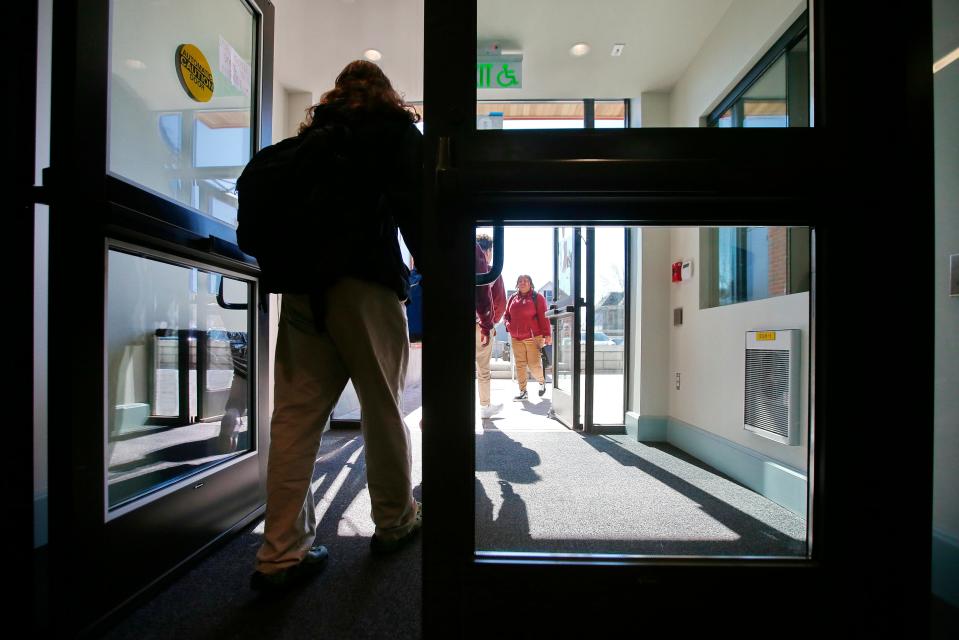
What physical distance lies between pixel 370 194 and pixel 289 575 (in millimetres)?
1004

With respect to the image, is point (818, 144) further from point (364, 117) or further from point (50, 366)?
point (50, 366)

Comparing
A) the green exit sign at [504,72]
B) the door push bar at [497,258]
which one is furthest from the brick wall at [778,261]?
the door push bar at [497,258]

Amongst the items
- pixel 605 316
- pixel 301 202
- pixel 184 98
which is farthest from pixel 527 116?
pixel 605 316

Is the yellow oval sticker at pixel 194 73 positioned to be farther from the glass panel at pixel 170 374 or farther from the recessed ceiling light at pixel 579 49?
the recessed ceiling light at pixel 579 49

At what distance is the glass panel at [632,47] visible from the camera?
175 cm

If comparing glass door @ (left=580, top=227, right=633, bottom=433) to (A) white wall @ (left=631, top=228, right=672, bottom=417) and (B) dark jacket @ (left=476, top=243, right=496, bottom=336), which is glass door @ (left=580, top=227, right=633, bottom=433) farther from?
(B) dark jacket @ (left=476, top=243, right=496, bottom=336)

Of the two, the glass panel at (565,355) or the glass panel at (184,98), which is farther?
the glass panel at (565,355)

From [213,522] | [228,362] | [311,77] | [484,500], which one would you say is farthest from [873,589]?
[311,77]

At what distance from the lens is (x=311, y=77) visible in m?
3.03

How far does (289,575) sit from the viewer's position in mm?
1082

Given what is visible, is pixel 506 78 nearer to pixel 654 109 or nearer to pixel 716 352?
pixel 654 109

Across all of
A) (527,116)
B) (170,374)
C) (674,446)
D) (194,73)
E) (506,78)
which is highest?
(506,78)

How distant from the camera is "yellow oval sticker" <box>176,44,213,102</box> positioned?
4.66 ft

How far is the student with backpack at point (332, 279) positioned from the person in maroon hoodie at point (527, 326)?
250 cm
